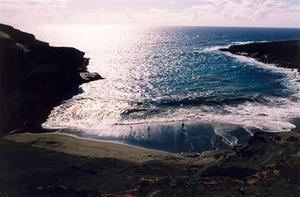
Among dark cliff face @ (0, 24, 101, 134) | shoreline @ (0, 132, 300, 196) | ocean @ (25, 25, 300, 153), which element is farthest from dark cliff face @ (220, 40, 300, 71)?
shoreline @ (0, 132, 300, 196)

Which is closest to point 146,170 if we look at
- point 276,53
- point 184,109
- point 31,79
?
point 184,109

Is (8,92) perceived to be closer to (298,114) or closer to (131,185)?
(131,185)

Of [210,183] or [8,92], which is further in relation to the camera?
[8,92]

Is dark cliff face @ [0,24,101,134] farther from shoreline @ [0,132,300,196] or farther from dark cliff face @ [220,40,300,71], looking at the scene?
dark cliff face @ [220,40,300,71]

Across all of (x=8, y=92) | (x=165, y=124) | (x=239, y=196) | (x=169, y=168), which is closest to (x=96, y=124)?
(x=165, y=124)

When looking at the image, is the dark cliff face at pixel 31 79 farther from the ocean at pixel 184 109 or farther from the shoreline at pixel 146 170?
the shoreline at pixel 146 170
